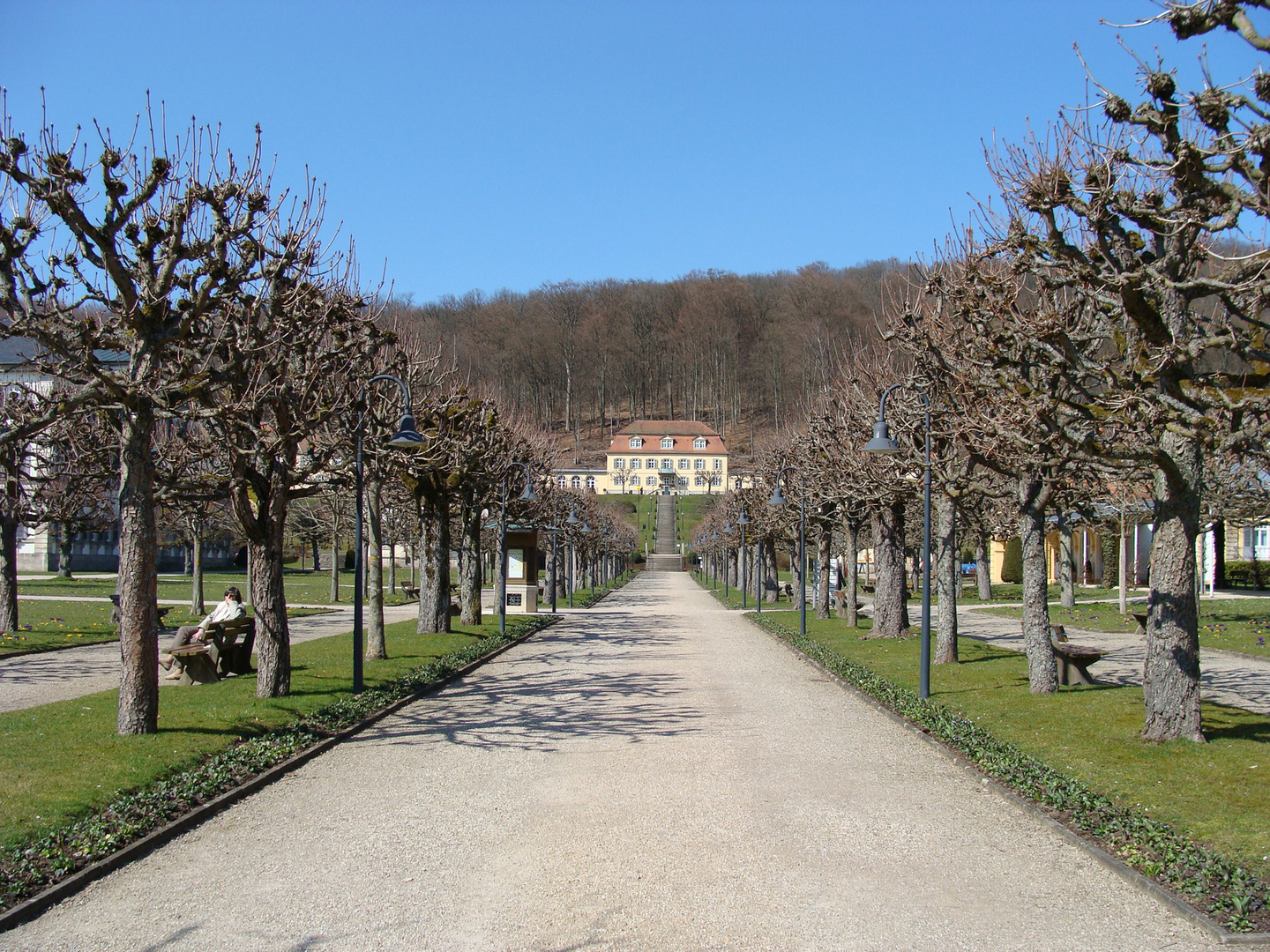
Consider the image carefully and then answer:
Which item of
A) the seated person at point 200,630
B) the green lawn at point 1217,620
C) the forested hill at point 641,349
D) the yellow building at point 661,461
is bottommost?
the green lawn at point 1217,620

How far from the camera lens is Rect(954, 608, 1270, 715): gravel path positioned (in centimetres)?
1523

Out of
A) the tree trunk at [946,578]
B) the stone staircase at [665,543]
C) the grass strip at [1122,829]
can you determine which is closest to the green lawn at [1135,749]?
the grass strip at [1122,829]

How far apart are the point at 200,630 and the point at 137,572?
606 cm

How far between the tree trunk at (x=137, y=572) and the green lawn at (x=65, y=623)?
11.3 metres

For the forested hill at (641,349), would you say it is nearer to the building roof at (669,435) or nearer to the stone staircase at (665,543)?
the building roof at (669,435)

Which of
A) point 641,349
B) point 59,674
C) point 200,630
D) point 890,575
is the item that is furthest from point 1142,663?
point 641,349

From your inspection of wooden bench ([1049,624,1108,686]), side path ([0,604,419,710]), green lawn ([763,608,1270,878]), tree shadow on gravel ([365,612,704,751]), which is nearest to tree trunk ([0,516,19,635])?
side path ([0,604,419,710])

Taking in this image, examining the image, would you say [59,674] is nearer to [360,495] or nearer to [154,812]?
[360,495]

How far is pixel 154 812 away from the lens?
8.23 metres

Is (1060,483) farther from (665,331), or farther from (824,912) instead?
(665,331)

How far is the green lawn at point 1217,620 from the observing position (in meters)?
24.0

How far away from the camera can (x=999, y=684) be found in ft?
54.3

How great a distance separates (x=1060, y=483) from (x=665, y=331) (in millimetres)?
134706

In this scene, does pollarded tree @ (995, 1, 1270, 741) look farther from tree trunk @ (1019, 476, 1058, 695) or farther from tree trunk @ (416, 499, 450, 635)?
tree trunk @ (416, 499, 450, 635)
